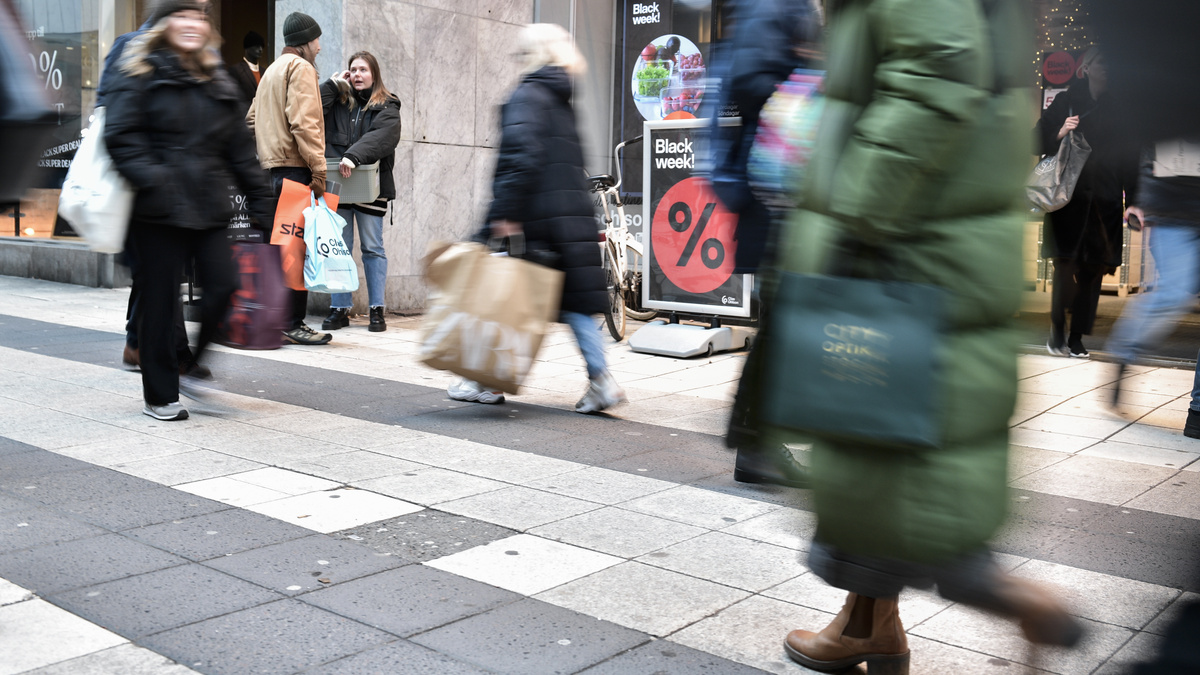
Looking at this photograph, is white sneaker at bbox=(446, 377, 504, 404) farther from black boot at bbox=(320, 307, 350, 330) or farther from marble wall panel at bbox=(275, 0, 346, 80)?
marble wall panel at bbox=(275, 0, 346, 80)

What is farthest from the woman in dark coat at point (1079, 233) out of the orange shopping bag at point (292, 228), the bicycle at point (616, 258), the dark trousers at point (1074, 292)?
the orange shopping bag at point (292, 228)

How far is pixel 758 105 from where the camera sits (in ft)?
11.8

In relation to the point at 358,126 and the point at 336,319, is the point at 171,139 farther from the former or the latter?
the point at 336,319

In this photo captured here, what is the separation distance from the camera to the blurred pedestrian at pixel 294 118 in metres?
8.09

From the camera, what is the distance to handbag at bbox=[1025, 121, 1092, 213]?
313 inches

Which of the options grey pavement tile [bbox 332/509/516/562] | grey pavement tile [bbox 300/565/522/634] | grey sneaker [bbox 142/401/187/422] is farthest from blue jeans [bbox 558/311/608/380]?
grey pavement tile [bbox 300/565/522/634]

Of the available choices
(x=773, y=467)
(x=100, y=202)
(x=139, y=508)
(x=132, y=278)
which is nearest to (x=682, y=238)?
(x=132, y=278)

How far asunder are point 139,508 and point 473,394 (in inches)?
95.0

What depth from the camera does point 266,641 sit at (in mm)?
2920

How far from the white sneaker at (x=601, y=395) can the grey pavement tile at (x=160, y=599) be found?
2910 mm

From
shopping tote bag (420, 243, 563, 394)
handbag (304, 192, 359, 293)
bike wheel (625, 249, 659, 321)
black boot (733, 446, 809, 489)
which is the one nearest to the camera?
black boot (733, 446, 809, 489)

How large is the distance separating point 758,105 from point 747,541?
144 centimetres

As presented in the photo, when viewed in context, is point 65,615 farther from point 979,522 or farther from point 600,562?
point 979,522

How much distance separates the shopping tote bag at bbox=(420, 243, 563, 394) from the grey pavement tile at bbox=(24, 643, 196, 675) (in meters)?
2.74
